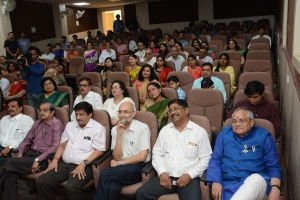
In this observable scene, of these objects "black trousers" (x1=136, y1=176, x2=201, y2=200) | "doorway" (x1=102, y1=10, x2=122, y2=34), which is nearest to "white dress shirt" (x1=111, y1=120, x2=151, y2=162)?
"black trousers" (x1=136, y1=176, x2=201, y2=200)

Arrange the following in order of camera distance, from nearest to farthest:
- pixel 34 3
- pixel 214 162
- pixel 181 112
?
pixel 214 162 → pixel 181 112 → pixel 34 3

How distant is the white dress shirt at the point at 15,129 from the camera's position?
11.1ft

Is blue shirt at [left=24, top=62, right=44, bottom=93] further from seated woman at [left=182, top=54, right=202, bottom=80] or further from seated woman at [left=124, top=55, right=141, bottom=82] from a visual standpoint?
seated woman at [left=182, top=54, right=202, bottom=80]

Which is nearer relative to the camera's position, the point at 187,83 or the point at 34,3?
the point at 187,83

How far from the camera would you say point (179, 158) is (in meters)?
2.48

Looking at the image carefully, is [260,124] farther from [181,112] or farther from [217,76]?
[217,76]

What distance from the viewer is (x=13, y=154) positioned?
3.27m

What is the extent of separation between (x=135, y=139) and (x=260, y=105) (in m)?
1.22

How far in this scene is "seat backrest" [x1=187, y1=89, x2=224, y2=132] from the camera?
337 centimetres

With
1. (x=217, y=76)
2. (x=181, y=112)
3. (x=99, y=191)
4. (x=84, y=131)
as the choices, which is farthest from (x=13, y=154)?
(x=217, y=76)

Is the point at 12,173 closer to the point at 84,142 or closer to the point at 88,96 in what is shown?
the point at 84,142

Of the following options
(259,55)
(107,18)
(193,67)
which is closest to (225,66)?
(193,67)

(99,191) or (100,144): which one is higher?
(100,144)

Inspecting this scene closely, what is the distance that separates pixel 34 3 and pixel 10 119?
8503 millimetres
